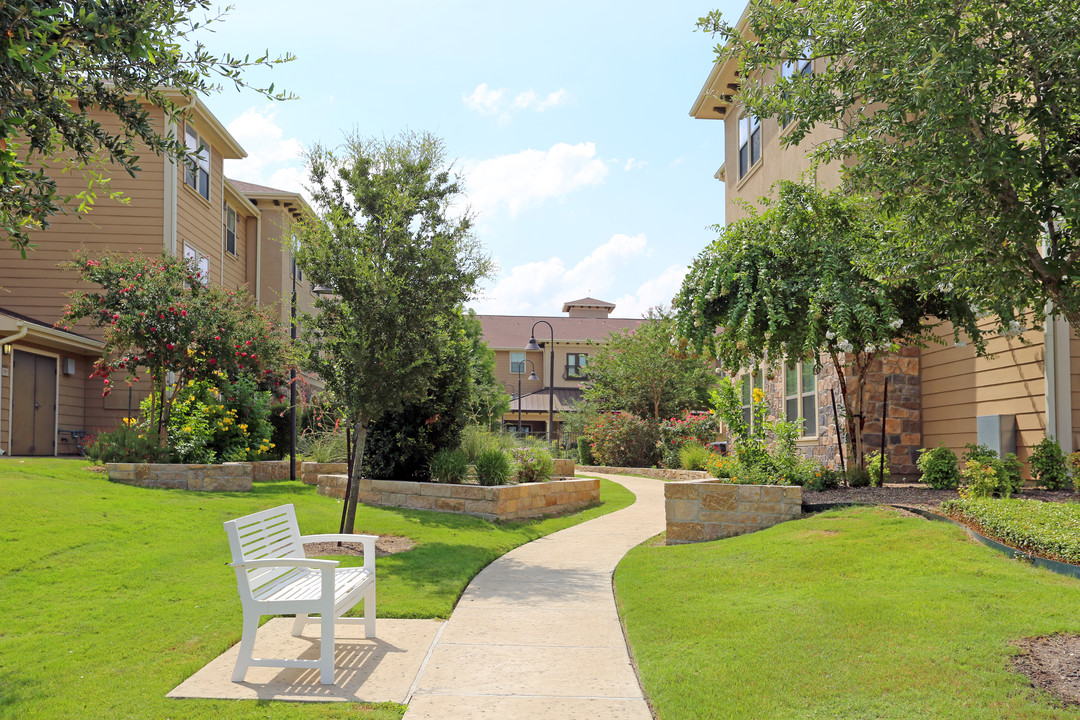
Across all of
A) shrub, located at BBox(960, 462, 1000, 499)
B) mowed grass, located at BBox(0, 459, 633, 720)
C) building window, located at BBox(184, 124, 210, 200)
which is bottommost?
mowed grass, located at BBox(0, 459, 633, 720)

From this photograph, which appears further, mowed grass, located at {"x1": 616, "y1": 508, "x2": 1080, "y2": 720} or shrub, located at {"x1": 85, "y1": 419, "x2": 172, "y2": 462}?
shrub, located at {"x1": 85, "y1": 419, "x2": 172, "y2": 462}

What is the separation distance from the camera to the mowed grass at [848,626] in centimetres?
412

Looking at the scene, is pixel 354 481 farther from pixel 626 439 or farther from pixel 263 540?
pixel 626 439

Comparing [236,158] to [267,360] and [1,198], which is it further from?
[1,198]

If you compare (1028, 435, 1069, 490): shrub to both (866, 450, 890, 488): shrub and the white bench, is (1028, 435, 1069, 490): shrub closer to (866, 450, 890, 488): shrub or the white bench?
(866, 450, 890, 488): shrub

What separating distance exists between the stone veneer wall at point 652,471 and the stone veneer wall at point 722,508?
8275 mm

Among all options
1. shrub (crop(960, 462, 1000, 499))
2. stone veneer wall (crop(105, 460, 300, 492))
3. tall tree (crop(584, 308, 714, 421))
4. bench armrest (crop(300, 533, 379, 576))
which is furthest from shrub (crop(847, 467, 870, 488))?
tall tree (crop(584, 308, 714, 421))

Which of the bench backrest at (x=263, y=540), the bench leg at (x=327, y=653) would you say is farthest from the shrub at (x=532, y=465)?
the bench leg at (x=327, y=653)

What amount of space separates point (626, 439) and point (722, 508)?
1451cm

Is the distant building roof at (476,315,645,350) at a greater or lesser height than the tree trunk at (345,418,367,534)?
greater

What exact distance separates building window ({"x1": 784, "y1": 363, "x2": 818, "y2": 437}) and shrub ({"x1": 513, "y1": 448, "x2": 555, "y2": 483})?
5.19 meters

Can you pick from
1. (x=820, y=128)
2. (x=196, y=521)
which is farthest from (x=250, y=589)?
(x=820, y=128)

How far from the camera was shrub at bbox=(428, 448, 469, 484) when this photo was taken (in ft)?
42.8

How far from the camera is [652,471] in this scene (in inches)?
859
